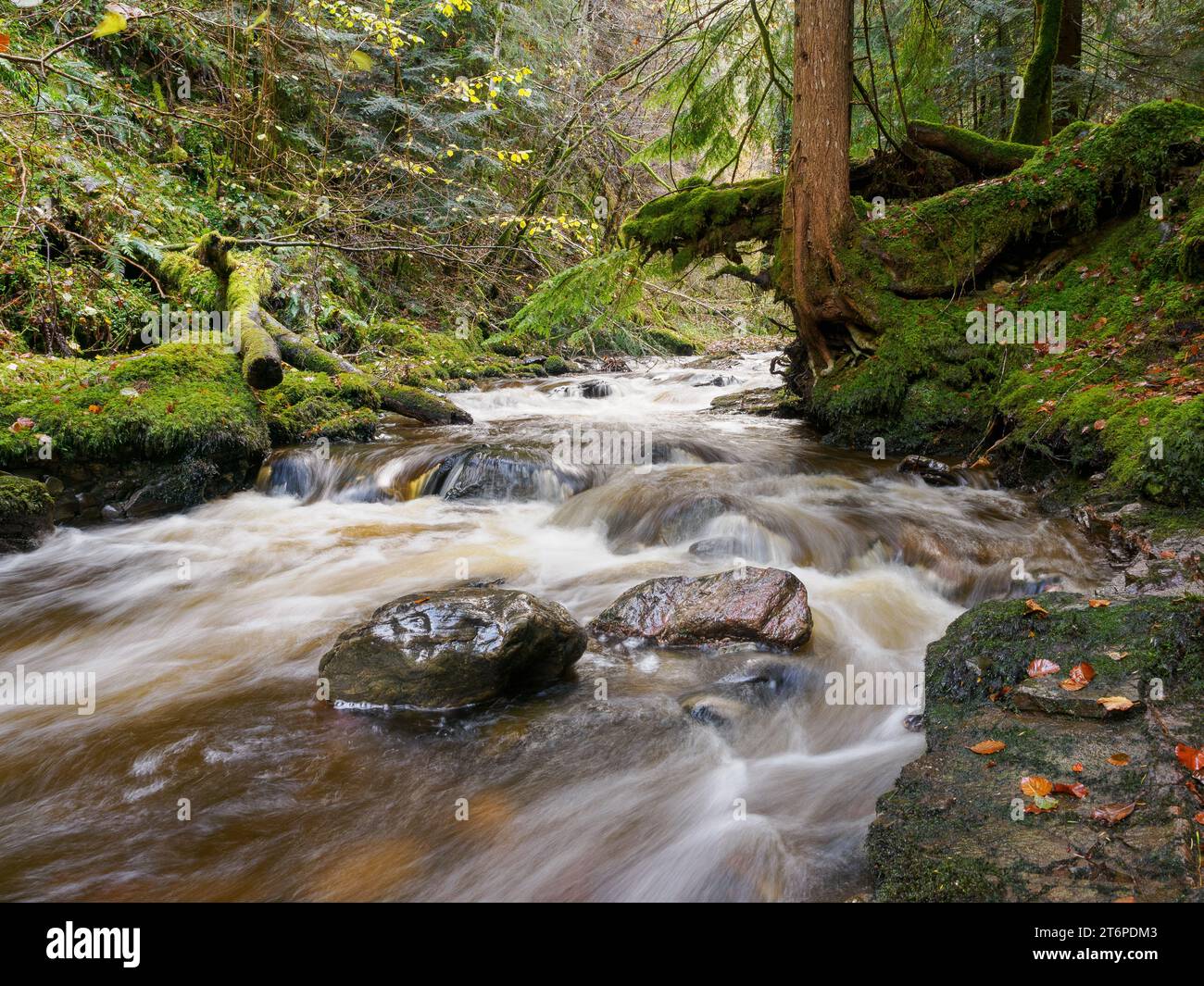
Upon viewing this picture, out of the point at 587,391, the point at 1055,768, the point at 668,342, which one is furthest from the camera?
the point at 668,342

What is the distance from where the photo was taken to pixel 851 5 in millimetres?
6562

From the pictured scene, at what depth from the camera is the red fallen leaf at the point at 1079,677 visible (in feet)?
8.09

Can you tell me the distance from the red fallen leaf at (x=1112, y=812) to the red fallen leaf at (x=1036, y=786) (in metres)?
0.13

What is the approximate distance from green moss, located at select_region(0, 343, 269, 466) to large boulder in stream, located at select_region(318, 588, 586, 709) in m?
4.30

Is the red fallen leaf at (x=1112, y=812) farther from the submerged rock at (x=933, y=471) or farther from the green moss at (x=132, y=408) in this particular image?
the green moss at (x=132, y=408)

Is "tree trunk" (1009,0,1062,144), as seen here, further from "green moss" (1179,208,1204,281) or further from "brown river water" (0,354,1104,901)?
"brown river water" (0,354,1104,901)

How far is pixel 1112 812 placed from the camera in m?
1.89

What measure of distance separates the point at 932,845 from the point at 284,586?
4870 mm

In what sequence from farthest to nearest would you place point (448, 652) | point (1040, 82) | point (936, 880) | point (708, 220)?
point (708, 220)
point (1040, 82)
point (448, 652)
point (936, 880)

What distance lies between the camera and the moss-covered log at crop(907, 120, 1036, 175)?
7887mm

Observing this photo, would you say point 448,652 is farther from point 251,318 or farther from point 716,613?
point 251,318

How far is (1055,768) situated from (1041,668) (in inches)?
24.5

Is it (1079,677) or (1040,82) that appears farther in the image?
(1040,82)

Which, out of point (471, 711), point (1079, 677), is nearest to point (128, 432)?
point (471, 711)
